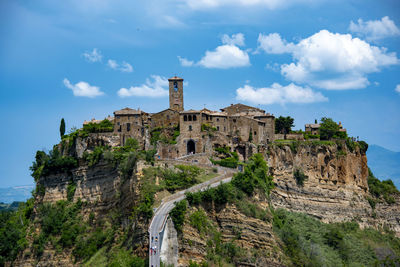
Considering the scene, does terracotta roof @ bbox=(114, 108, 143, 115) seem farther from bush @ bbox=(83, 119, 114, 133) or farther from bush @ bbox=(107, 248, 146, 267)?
bush @ bbox=(107, 248, 146, 267)

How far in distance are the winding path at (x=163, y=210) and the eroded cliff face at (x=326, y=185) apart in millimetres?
13690

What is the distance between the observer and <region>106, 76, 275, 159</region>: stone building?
235 feet

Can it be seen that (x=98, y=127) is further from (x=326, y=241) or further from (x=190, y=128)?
(x=326, y=241)

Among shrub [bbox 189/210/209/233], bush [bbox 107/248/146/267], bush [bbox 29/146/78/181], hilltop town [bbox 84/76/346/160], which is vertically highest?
hilltop town [bbox 84/76/346/160]

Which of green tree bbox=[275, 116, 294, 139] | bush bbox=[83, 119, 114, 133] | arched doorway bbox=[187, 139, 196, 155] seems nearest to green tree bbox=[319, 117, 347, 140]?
green tree bbox=[275, 116, 294, 139]

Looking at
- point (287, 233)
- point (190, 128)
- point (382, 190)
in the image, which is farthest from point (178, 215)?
point (382, 190)

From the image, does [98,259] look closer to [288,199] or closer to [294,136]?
[288,199]

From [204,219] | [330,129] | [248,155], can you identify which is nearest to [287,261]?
[204,219]

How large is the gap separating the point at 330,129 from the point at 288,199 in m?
16.0

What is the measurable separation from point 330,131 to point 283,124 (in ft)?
26.3

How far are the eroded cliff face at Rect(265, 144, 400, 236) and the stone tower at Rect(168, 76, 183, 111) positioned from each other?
1635 cm

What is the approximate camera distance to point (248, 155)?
7162 cm

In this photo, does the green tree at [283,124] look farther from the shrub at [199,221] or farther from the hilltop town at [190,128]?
the shrub at [199,221]

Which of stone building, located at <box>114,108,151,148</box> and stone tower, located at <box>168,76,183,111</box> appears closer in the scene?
stone building, located at <box>114,108,151,148</box>
